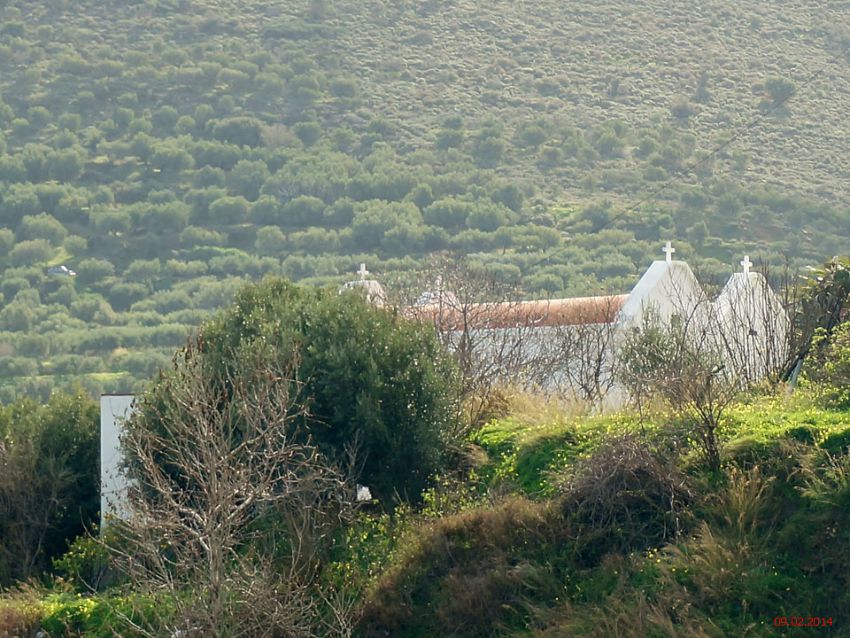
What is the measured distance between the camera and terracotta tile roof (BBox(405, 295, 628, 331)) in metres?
30.5

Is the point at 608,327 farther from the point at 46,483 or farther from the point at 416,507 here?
the point at 46,483

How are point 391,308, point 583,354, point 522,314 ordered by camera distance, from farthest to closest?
1. point 522,314
2. point 583,354
3. point 391,308

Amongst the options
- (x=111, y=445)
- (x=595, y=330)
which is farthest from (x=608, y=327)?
(x=111, y=445)

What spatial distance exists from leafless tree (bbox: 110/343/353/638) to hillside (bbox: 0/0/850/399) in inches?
1307

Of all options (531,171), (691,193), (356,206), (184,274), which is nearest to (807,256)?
(691,193)

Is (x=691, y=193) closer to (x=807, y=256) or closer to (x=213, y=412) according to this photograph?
(x=807, y=256)

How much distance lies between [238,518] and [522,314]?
17539 millimetres

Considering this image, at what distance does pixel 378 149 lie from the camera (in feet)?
242

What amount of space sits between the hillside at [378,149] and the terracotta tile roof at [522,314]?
20973 millimetres

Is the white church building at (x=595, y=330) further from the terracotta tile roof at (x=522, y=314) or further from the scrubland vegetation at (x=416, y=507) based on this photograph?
the scrubland vegetation at (x=416, y=507)

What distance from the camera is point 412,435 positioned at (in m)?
19.6

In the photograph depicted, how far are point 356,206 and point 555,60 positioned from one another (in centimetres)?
1722

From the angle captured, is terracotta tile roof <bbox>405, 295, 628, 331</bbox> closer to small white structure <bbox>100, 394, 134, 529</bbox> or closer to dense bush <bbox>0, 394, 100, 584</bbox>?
dense bush <bbox>0, 394, 100, 584</bbox>

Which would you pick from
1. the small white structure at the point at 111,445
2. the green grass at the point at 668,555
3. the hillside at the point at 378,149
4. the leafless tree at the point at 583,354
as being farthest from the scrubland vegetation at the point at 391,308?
the leafless tree at the point at 583,354
